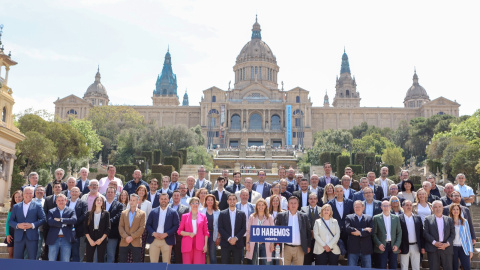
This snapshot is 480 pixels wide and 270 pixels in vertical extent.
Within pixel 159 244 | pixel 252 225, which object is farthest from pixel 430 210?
pixel 159 244

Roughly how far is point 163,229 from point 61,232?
6.35 feet

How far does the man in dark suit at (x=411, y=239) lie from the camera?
8945 millimetres

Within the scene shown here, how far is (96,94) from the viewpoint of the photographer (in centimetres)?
9712

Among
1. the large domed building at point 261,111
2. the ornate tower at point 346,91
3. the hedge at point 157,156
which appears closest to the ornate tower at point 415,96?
the large domed building at point 261,111

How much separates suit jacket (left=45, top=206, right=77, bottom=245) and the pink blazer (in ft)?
6.74

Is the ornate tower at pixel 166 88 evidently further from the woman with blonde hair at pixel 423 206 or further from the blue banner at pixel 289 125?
the woman with blonde hair at pixel 423 206

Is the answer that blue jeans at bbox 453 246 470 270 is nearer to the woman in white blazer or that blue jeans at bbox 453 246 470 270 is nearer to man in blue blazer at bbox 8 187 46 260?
the woman in white blazer

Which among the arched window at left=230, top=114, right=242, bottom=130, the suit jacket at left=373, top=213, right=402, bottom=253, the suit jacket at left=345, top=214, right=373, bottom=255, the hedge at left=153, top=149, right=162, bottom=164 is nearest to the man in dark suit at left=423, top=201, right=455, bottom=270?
the suit jacket at left=373, top=213, right=402, bottom=253

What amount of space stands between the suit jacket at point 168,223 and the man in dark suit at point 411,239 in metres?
4.30

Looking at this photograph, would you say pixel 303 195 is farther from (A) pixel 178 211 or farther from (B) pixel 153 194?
(B) pixel 153 194

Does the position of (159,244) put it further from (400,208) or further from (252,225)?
(400,208)

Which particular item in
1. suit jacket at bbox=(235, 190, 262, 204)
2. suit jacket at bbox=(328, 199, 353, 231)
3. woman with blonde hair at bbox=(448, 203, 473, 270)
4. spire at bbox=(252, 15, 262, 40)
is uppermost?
spire at bbox=(252, 15, 262, 40)

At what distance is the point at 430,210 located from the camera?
9.50 m

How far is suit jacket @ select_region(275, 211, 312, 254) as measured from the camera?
862 cm
